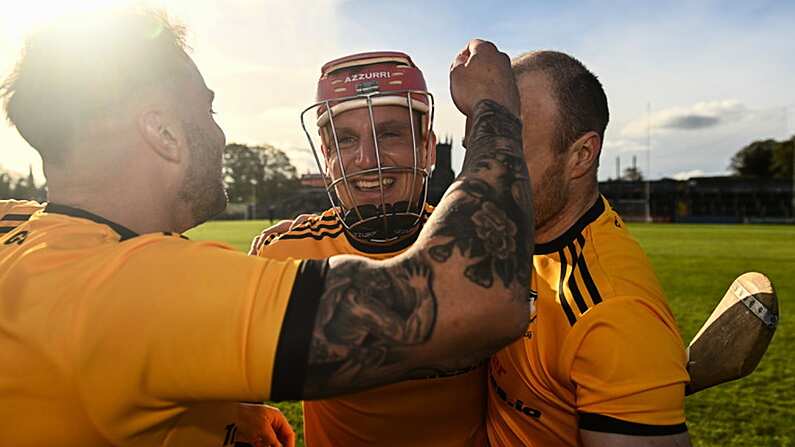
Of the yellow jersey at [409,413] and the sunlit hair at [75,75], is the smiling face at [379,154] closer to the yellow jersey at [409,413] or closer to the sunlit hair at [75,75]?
the yellow jersey at [409,413]

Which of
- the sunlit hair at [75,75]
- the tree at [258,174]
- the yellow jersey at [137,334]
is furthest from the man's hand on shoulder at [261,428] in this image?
the tree at [258,174]

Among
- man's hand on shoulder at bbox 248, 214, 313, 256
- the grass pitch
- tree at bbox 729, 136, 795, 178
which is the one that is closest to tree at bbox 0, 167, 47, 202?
the grass pitch

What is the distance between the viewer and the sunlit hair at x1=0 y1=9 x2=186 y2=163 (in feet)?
5.56

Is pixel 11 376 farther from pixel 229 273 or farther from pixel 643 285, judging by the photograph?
pixel 643 285

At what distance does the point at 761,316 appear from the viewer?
7.40 ft

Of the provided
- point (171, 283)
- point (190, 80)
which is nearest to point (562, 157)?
point (190, 80)

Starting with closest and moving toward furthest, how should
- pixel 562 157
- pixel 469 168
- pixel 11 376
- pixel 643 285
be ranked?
1. pixel 11 376
2. pixel 469 168
3. pixel 643 285
4. pixel 562 157

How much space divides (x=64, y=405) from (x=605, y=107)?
2.35 m

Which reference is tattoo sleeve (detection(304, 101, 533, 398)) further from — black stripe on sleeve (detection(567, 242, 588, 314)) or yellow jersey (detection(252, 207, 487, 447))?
yellow jersey (detection(252, 207, 487, 447))

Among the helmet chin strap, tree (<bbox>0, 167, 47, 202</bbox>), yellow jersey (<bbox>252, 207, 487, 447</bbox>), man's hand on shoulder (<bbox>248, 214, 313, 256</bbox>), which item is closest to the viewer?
yellow jersey (<bbox>252, 207, 487, 447</bbox>)

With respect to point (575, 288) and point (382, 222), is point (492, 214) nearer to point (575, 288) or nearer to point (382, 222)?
point (575, 288)

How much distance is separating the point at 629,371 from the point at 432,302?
0.91 metres

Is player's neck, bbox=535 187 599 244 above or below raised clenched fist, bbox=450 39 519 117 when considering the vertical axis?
below

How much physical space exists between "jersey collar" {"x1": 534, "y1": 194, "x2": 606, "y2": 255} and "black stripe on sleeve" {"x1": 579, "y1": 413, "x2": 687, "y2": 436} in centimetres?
76
